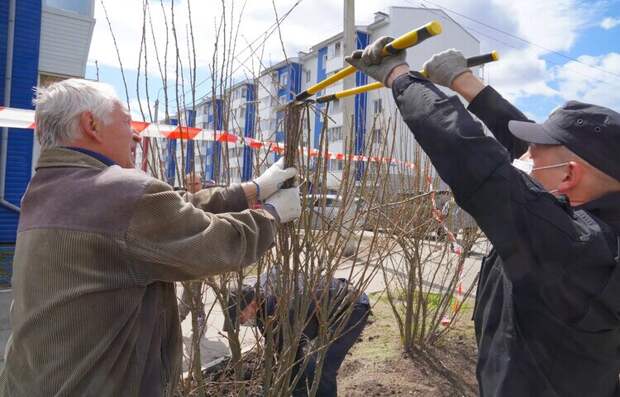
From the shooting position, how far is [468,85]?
5.67 ft

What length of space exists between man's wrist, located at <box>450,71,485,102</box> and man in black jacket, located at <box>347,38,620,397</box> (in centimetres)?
2

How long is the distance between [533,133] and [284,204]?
0.88m

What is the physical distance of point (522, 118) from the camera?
1.87 meters

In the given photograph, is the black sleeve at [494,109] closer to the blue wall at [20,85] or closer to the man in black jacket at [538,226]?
the man in black jacket at [538,226]

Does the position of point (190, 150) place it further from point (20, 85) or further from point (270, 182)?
point (20, 85)

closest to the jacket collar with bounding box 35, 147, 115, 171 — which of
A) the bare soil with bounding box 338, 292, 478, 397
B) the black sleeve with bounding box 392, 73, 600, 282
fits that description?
the black sleeve with bounding box 392, 73, 600, 282

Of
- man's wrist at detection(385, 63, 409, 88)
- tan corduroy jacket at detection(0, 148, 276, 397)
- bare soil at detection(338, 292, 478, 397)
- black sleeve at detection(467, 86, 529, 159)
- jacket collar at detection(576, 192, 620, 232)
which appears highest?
man's wrist at detection(385, 63, 409, 88)

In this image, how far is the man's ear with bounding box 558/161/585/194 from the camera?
1373 mm

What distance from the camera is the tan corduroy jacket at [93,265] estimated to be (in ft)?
4.36

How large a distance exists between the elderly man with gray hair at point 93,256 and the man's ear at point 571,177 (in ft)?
3.12

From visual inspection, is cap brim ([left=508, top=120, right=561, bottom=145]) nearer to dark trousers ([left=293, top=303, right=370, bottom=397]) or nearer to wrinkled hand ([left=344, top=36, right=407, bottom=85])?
wrinkled hand ([left=344, top=36, right=407, bottom=85])

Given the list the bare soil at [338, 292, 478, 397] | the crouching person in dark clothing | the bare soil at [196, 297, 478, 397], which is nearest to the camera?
the crouching person in dark clothing

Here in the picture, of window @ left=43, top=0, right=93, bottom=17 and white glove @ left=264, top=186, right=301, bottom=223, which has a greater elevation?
window @ left=43, top=0, right=93, bottom=17

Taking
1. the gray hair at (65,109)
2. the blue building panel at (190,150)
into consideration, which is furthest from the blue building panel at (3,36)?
the gray hair at (65,109)
